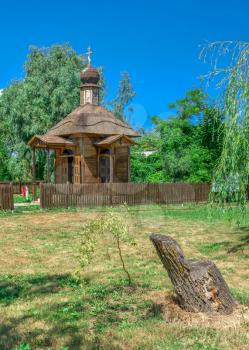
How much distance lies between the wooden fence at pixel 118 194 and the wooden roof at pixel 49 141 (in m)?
4.93

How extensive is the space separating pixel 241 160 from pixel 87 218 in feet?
36.4

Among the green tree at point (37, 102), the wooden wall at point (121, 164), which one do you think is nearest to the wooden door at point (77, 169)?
the wooden wall at point (121, 164)

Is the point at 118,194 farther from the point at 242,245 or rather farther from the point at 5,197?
the point at 242,245

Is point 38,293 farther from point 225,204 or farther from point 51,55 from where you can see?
point 51,55

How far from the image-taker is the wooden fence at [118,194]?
2384 cm

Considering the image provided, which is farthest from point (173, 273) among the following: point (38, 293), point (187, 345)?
point (38, 293)

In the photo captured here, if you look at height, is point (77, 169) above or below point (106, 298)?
above

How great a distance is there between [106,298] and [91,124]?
22.4 meters

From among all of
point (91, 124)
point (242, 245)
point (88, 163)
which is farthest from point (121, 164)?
point (242, 245)

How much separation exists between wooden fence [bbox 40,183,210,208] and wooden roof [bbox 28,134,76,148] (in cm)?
493

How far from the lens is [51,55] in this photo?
135 ft

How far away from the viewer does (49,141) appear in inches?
1109

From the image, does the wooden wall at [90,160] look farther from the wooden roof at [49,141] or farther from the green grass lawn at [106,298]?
the green grass lawn at [106,298]

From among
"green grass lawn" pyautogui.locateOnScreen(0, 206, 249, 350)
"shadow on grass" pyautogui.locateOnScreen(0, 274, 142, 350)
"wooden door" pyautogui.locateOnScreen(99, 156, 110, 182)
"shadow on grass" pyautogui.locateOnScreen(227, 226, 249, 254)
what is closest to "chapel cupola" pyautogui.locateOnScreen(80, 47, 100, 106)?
"wooden door" pyautogui.locateOnScreen(99, 156, 110, 182)
